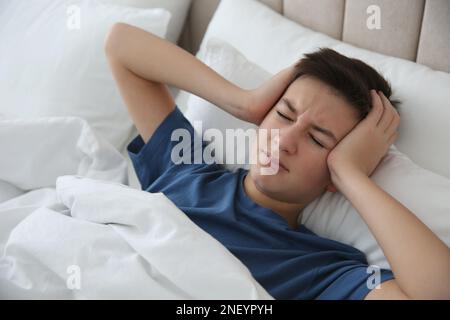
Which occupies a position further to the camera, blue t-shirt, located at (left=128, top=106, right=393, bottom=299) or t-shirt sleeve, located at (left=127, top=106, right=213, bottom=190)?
t-shirt sleeve, located at (left=127, top=106, right=213, bottom=190)

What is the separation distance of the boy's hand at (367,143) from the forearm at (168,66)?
0.83 feet

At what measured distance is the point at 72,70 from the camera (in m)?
1.48

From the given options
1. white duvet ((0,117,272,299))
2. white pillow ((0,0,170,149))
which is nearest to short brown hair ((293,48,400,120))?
white duvet ((0,117,272,299))

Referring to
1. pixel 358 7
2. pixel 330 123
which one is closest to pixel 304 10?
pixel 358 7

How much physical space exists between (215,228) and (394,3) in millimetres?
638

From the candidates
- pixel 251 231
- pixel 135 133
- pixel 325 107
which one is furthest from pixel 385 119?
pixel 135 133

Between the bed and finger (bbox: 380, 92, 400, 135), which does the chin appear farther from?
finger (bbox: 380, 92, 400, 135)

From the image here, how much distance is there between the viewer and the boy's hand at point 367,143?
1.01 metres

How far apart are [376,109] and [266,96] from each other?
220mm

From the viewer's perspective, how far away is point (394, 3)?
122 centimetres

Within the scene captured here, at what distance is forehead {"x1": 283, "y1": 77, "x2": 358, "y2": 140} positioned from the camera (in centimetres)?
103

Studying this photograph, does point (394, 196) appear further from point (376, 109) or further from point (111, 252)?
point (111, 252)

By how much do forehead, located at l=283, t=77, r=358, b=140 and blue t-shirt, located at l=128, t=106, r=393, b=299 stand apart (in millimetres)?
205

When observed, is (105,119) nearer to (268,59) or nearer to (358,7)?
(268,59)
